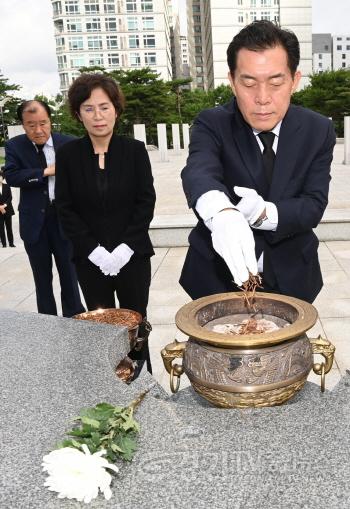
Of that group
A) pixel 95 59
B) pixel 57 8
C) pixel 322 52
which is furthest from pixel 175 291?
pixel 322 52

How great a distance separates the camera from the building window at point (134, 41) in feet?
247

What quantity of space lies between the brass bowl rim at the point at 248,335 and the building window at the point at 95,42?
266 ft

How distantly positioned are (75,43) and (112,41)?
546cm

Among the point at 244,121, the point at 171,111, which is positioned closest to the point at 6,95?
the point at 171,111

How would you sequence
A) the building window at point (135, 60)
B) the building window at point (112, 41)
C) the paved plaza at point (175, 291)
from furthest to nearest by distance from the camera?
the building window at point (135, 60) → the building window at point (112, 41) → the paved plaza at point (175, 291)

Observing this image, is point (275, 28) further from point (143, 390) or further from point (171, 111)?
point (171, 111)

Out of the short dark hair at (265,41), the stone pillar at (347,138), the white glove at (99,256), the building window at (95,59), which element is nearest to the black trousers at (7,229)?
the white glove at (99,256)

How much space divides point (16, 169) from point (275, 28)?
111 inches

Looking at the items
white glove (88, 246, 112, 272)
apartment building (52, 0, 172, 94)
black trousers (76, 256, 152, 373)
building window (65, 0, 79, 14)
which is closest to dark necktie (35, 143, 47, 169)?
black trousers (76, 256, 152, 373)

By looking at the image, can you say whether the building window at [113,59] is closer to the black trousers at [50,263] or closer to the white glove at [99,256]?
the black trousers at [50,263]

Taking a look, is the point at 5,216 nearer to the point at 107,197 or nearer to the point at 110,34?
the point at 107,197

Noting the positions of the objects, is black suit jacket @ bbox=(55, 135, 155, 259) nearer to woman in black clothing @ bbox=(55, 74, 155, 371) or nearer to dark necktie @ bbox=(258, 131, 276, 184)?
woman in black clothing @ bbox=(55, 74, 155, 371)

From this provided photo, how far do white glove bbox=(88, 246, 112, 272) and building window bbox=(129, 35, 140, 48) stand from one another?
260 feet

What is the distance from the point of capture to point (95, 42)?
75.6 m
